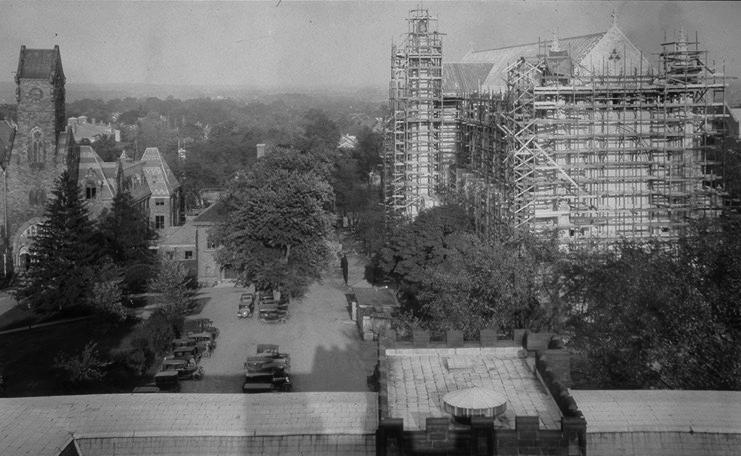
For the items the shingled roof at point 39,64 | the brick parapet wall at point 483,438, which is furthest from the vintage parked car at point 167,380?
A: the shingled roof at point 39,64

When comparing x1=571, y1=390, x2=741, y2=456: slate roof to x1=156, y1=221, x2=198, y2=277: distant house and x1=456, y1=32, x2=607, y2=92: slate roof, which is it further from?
x1=156, y1=221, x2=198, y2=277: distant house

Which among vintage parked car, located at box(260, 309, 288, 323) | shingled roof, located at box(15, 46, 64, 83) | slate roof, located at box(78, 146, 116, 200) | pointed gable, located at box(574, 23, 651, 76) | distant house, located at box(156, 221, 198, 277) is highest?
shingled roof, located at box(15, 46, 64, 83)

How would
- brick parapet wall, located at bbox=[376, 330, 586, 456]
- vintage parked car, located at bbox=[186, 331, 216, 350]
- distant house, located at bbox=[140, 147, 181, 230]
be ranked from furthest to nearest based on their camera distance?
distant house, located at bbox=[140, 147, 181, 230] → vintage parked car, located at bbox=[186, 331, 216, 350] → brick parapet wall, located at bbox=[376, 330, 586, 456]

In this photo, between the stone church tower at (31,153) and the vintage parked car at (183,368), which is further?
the stone church tower at (31,153)

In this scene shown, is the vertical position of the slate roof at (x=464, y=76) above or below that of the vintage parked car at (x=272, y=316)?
above

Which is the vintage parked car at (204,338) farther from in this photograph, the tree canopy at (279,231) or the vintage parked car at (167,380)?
the tree canopy at (279,231)

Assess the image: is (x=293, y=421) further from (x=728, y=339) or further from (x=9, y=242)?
(x=9, y=242)

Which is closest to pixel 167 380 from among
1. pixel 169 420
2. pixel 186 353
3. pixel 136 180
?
pixel 186 353

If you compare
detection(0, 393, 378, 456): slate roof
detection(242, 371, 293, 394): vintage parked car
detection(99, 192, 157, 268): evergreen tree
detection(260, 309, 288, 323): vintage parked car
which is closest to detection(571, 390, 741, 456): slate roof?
detection(0, 393, 378, 456): slate roof
